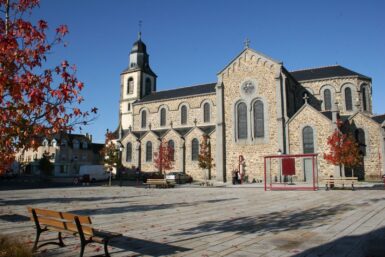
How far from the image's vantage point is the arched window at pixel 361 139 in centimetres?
3166

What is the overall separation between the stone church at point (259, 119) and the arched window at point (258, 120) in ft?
0.36

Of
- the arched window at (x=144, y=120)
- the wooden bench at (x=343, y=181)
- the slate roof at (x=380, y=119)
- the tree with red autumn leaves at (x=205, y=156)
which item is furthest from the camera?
the arched window at (x=144, y=120)

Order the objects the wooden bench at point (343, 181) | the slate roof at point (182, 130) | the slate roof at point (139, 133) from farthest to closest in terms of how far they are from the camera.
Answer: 1. the slate roof at point (139, 133)
2. the slate roof at point (182, 130)
3. the wooden bench at point (343, 181)

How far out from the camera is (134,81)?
51969mm

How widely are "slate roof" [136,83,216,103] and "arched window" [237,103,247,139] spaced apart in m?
7.26

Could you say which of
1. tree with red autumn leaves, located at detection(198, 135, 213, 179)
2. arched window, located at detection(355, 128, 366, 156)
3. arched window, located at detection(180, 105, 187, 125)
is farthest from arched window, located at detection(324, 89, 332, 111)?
arched window, located at detection(180, 105, 187, 125)

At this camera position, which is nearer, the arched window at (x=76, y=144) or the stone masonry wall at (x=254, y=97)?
the stone masonry wall at (x=254, y=97)

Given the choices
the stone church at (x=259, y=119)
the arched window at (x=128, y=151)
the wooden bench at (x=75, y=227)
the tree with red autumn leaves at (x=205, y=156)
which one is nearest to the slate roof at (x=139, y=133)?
the stone church at (x=259, y=119)

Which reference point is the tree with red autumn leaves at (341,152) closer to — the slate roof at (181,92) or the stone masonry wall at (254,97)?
the stone masonry wall at (254,97)

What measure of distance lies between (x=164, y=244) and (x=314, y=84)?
36.6 metres

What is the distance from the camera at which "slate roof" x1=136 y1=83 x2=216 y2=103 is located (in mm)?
44106

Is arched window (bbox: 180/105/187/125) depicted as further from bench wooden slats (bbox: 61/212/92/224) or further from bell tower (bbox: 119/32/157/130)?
bench wooden slats (bbox: 61/212/92/224)

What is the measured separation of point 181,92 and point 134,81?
32.1 ft

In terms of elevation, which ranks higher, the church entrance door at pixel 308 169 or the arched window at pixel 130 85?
the arched window at pixel 130 85
